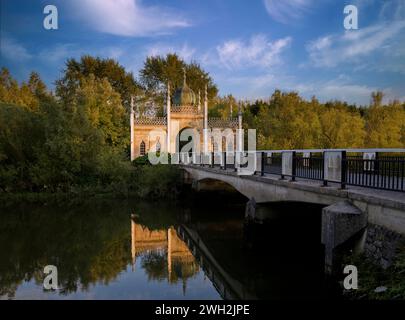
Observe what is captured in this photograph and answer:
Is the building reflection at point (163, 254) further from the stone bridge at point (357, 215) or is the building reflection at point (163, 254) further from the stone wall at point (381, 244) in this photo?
the stone wall at point (381, 244)

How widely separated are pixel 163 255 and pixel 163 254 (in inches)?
5.6

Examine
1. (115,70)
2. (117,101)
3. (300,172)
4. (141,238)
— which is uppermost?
(115,70)

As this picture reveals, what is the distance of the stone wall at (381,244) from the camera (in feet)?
23.4

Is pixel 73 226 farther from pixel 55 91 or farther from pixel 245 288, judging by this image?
pixel 55 91

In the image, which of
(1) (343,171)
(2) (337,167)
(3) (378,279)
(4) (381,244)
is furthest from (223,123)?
(3) (378,279)

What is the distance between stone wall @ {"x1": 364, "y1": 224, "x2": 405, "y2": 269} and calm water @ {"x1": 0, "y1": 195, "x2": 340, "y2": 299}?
1604mm

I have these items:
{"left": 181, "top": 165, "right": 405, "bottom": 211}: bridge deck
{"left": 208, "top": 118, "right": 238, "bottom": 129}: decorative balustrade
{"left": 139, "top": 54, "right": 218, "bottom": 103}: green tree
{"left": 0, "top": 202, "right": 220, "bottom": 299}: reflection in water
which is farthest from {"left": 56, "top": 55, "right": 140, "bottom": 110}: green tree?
{"left": 181, "top": 165, "right": 405, "bottom": 211}: bridge deck

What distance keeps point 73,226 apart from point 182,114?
22870mm

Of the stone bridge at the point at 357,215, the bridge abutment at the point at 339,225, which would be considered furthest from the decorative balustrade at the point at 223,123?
the bridge abutment at the point at 339,225

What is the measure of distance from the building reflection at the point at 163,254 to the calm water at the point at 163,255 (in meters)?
0.03

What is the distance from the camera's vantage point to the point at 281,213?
1425cm

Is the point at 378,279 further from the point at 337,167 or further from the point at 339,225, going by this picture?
the point at 337,167
